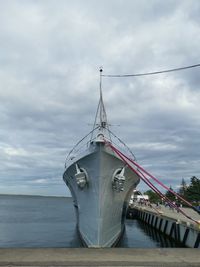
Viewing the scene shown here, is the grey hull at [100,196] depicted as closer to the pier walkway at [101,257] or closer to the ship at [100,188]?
the ship at [100,188]

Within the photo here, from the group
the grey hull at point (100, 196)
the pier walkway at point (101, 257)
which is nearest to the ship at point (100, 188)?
the grey hull at point (100, 196)

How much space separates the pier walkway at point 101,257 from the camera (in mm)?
5309

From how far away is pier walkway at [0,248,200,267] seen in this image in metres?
5.31

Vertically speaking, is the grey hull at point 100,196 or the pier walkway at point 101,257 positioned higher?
the grey hull at point 100,196

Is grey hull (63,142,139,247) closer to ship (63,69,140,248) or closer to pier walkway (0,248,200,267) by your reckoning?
ship (63,69,140,248)

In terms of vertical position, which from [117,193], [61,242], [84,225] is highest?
[117,193]

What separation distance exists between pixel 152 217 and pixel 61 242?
42.0ft

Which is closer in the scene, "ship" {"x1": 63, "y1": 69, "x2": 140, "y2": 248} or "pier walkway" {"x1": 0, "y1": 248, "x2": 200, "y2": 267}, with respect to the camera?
"pier walkway" {"x1": 0, "y1": 248, "x2": 200, "y2": 267}

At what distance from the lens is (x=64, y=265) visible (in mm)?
5223

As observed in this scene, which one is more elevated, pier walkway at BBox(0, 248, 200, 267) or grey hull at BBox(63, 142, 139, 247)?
grey hull at BBox(63, 142, 139, 247)

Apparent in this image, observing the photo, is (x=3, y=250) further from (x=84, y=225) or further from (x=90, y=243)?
(x=84, y=225)

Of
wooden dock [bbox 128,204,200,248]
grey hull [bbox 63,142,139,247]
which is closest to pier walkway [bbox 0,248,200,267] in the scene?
grey hull [bbox 63,142,139,247]

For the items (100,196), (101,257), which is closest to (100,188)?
(100,196)

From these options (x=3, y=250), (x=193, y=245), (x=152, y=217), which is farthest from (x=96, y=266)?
(x=152, y=217)
